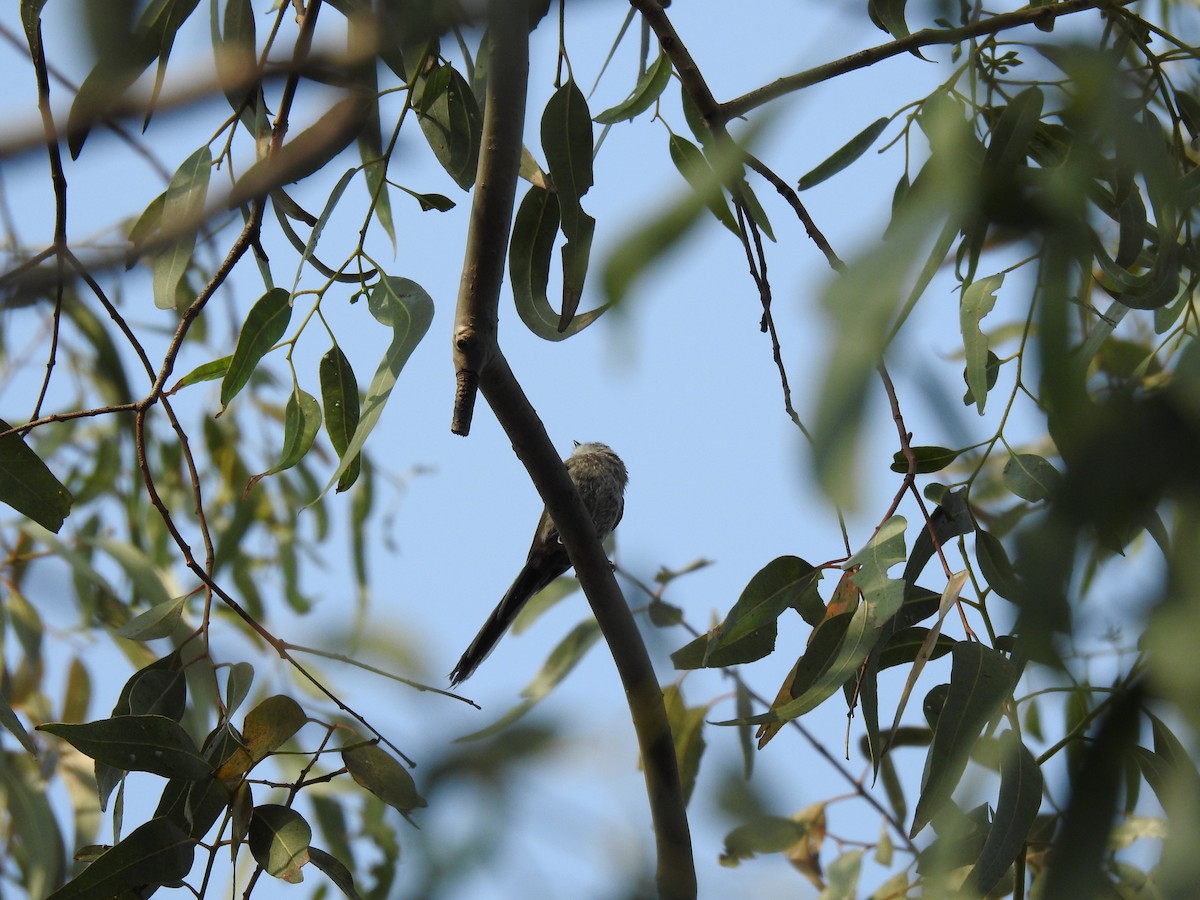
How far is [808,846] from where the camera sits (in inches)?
83.0

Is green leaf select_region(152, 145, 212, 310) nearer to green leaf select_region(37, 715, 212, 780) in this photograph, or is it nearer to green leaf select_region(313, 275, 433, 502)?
green leaf select_region(313, 275, 433, 502)

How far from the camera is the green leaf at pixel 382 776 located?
135 cm

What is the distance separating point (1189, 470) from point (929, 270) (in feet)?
1.49

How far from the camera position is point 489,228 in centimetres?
133

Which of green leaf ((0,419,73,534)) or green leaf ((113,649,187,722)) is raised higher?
green leaf ((0,419,73,534))

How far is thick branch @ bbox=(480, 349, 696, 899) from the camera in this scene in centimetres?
146

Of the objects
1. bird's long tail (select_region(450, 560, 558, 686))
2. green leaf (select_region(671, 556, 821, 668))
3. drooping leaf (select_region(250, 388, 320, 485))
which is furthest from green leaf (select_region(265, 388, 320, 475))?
bird's long tail (select_region(450, 560, 558, 686))

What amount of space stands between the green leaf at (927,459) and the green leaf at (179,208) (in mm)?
912

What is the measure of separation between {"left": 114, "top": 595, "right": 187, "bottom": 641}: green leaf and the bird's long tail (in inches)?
47.1

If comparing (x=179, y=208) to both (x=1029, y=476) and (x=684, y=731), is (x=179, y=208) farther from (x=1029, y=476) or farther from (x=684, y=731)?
(x=684, y=731)

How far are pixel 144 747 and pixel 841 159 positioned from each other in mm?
1122

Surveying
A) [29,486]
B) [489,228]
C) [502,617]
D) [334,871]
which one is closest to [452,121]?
[489,228]

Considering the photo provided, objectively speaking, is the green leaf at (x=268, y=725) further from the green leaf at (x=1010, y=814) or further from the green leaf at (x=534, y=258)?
the green leaf at (x=1010, y=814)

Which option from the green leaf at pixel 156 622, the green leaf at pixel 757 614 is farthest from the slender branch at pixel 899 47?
the green leaf at pixel 156 622
